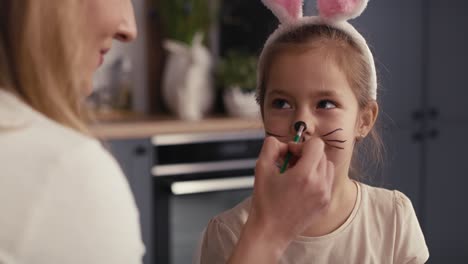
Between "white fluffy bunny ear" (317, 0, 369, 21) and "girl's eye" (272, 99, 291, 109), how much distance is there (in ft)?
0.47

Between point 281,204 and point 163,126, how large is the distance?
2207mm

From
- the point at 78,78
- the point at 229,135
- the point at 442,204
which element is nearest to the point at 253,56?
the point at 229,135

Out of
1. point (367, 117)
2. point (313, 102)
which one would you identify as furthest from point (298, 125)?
point (367, 117)

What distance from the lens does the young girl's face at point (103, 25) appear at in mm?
766

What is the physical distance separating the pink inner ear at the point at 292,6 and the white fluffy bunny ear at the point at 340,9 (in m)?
0.03

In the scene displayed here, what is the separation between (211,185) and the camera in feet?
10.2

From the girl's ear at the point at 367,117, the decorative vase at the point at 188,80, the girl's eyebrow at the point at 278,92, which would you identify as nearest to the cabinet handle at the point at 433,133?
the decorative vase at the point at 188,80

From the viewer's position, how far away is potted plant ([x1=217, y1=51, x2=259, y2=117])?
329 centimetres

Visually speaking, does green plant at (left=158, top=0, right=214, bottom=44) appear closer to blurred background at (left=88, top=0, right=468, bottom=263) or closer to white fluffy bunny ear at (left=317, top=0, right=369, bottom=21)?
blurred background at (left=88, top=0, right=468, bottom=263)

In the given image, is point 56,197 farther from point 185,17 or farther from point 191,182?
point 185,17

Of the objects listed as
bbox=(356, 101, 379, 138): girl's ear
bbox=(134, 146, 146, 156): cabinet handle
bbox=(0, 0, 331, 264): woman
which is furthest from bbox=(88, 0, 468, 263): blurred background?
bbox=(0, 0, 331, 264): woman

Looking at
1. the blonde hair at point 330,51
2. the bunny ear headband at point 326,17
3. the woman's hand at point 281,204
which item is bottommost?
the woman's hand at point 281,204

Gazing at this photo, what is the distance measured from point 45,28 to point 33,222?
0.18m

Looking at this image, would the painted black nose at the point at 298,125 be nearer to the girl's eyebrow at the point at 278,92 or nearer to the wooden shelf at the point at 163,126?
the girl's eyebrow at the point at 278,92
